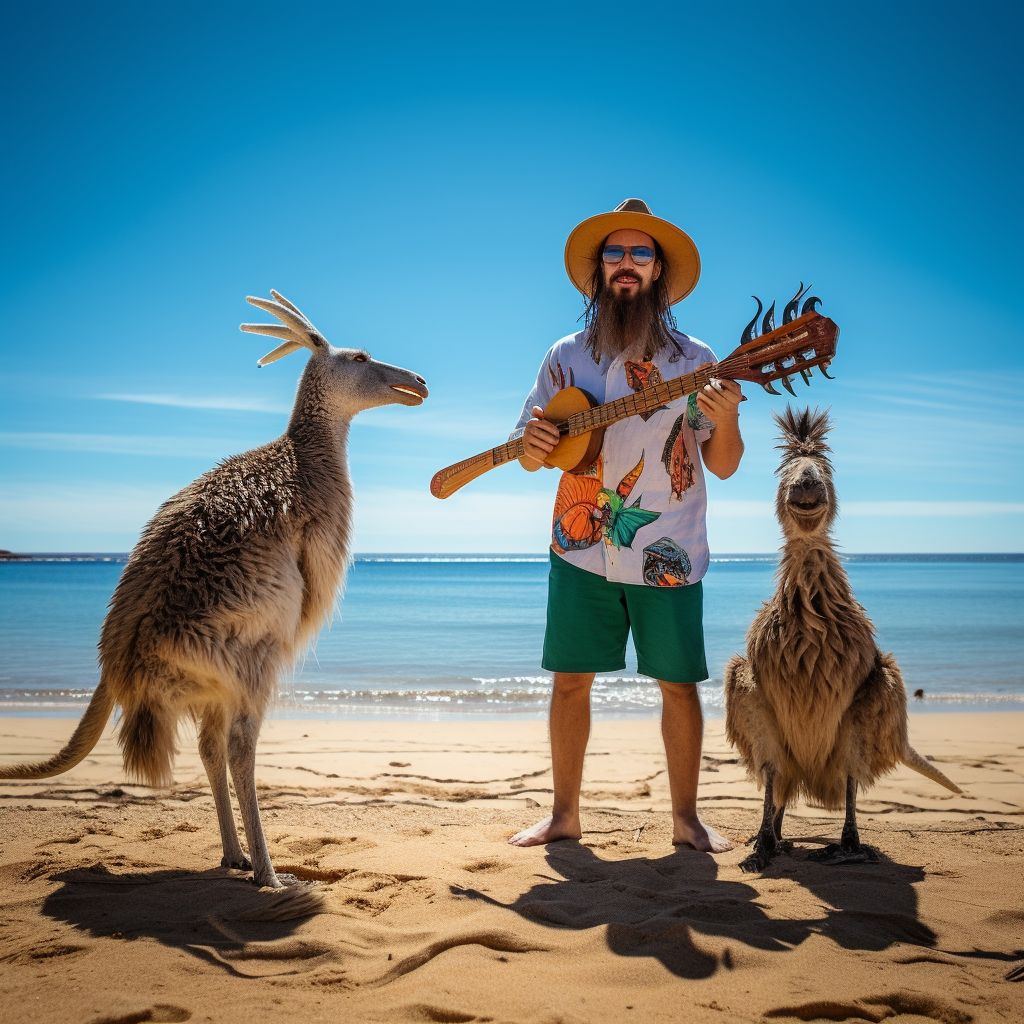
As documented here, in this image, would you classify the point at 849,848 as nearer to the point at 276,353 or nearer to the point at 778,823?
the point at 778,823

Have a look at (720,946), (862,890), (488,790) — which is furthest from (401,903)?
(488,790)

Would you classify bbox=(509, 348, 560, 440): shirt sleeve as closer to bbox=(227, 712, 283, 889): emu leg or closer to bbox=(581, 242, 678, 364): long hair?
bbox=(581, 242, 678, 364): long hair

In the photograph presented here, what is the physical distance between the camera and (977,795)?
4.41m

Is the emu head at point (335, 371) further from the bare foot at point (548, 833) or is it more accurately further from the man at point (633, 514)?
the bare foot at point (548, 833)

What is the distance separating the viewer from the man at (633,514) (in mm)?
3490

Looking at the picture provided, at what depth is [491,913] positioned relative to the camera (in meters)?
2.56

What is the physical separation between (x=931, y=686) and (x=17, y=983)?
1061cm

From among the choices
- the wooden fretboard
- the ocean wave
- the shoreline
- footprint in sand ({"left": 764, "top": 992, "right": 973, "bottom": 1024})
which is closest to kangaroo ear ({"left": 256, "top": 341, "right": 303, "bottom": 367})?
the wooden fretboard

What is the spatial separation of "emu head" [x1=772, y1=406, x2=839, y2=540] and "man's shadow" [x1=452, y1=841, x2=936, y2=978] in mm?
1403

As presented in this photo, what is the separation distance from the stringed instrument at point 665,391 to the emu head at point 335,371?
59 centimetres

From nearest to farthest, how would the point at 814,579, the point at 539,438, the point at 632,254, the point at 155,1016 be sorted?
the point at 155,1016 < the point at 814,579 < the point at 539,438 < the point at 632,254

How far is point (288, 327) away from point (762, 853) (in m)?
3.32

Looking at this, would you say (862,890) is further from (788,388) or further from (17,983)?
(17,983)

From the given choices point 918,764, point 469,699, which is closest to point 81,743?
point 918,764
